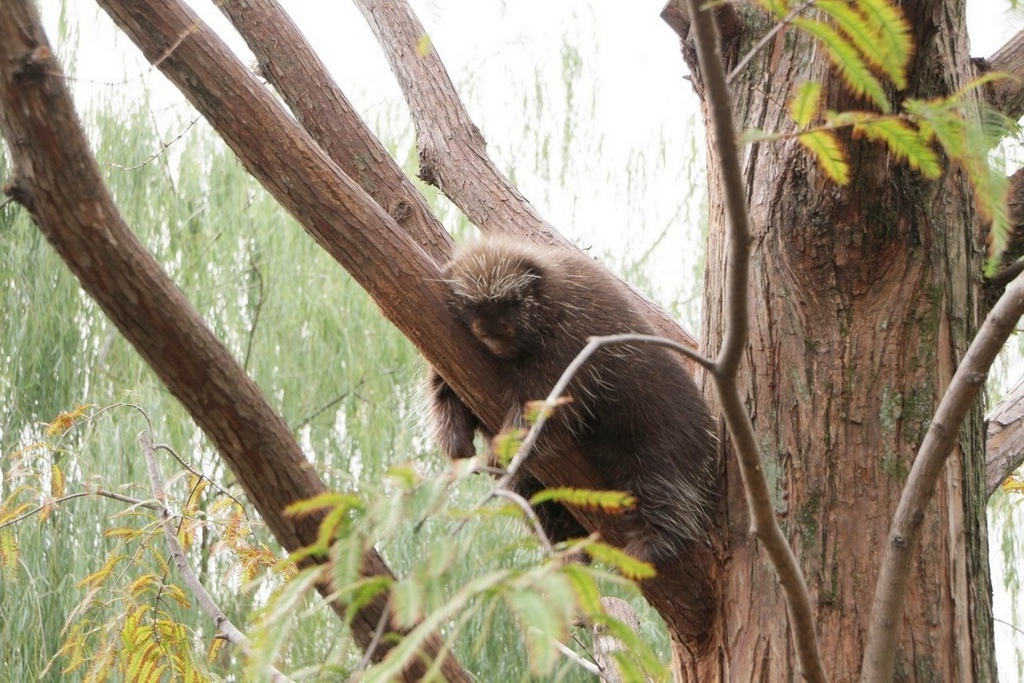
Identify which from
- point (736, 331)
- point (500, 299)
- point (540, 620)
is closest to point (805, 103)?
point (736, 331)

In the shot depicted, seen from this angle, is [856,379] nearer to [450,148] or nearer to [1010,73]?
[1010,73]

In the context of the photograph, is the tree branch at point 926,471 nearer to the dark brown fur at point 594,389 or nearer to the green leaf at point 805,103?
the green leaf at point 805,103

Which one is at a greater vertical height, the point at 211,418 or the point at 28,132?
the point at 28,132

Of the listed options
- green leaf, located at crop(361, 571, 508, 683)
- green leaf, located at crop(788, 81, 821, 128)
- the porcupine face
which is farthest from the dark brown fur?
green leaf, located at crop(361, 571, 508, 683)

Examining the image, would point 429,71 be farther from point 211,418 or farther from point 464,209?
point 211,418

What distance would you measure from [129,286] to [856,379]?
1246mm

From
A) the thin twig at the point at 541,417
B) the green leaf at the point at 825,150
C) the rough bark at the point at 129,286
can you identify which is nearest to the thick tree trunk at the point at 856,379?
the green leaf at the point at 825,150

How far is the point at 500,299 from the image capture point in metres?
2.21

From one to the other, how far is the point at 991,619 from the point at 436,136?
67.0 inches

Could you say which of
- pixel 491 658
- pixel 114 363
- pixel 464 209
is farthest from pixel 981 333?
pixel 114 363

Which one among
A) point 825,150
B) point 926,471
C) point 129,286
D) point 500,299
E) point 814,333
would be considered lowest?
point 926,471

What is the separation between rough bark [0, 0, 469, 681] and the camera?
48.8 inches

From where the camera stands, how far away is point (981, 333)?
4.57ft

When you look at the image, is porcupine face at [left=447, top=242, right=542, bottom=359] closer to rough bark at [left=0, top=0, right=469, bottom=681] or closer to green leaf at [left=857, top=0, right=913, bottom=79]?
rough bark at [left=0, top=0, right=469, bottom=681]
